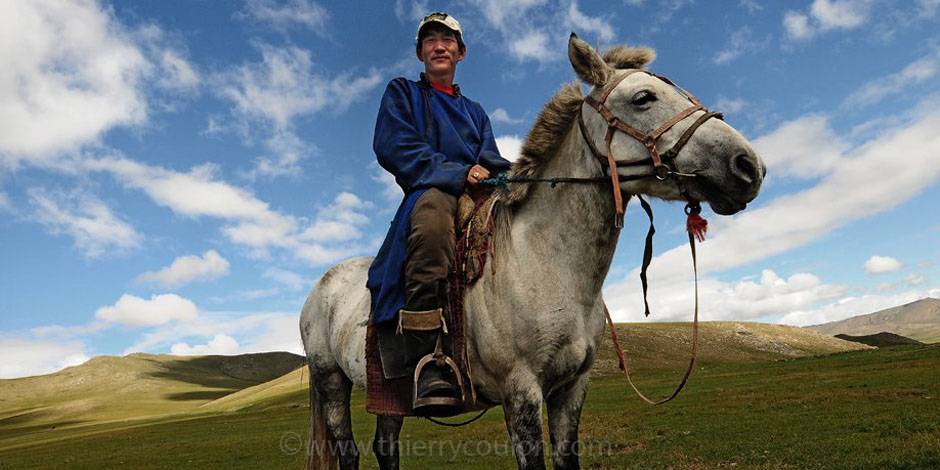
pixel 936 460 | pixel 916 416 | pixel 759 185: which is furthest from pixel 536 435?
pixel 916 416

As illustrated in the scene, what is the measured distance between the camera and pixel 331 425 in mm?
5543

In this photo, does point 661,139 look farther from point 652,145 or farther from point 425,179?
point 425,179

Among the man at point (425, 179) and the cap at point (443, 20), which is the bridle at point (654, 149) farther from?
the cap at point (443, 20)

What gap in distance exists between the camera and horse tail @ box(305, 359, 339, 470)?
5.68 meters

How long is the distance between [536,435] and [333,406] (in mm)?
3002

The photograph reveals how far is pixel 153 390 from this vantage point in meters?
140

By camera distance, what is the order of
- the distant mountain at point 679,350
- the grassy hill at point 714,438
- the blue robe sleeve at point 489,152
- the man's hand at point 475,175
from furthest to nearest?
the distant mountain at point 679,350, the grassy hill at point 714,438, the blue robe sleeve at point 489,152, the man's hand at point 475,175

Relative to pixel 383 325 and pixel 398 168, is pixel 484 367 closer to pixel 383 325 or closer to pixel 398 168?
pixel 383 325

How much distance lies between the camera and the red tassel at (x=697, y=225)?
3406 mm

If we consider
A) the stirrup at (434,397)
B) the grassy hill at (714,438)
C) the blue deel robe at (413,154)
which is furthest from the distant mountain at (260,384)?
the stirrup at (434,397)

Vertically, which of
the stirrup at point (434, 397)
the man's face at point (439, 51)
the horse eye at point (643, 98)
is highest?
the man's face at point (439, 51)

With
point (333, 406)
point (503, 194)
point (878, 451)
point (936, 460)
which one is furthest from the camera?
point (878, 451)

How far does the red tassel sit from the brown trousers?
5.12ft

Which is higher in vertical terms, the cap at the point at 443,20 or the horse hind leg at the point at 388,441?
the cap at the point at 443,20
